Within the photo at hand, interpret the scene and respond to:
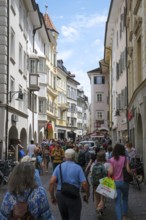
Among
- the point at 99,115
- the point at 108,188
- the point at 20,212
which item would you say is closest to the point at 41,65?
the point at 99,115

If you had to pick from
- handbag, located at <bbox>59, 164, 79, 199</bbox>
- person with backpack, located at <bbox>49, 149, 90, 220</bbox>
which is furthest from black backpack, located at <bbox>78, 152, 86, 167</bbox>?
handbag, located at <bbox>59, 164, 79, 199</bbox>

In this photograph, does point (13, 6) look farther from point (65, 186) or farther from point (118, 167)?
point (65, 186)

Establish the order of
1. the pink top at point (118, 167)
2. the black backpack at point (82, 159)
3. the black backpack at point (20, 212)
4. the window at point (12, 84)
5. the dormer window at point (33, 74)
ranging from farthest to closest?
the dormer window at point (33, 74) → the window at point (12, 84) → the black backpack at point (82, 159) → the pink top at point (118, 167) → the black backpack at point (20, 212)

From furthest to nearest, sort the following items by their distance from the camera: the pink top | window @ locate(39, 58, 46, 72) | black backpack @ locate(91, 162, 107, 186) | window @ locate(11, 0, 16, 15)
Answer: window @ locate(39, 58, 46, 72) → window @ locate(11, 0, 16, 15) → black backpack @ locate(91, 162, 107, 186) → the pink top

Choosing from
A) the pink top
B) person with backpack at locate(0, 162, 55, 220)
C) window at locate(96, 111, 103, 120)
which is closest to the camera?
person with backpack at locate(0, 162, 55, 220)

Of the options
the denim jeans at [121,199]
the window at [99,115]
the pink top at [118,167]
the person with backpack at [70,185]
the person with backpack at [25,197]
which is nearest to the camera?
the person with backpack at [25,197]

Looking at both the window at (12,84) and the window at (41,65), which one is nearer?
the window at (12,84)

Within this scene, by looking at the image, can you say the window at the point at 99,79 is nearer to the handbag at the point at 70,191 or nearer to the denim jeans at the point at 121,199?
the denim jeans at the point at 121,199

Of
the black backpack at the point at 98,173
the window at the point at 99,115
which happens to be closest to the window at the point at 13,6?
the black backpack at the point at 98,173

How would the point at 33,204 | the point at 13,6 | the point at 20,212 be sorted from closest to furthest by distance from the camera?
the point at 20,212 < the point at 33,204 < the point at 13,6

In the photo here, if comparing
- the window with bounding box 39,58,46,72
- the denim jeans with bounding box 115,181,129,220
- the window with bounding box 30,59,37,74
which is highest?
the window with bounding box 39,58,46,72

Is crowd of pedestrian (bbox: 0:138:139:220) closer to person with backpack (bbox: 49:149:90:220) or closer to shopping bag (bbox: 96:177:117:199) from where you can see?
person with backpack (bbox: 49:149:90:220)

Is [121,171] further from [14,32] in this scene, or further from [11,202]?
[14,32]

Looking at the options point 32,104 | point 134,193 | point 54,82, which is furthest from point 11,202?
point 54,82
